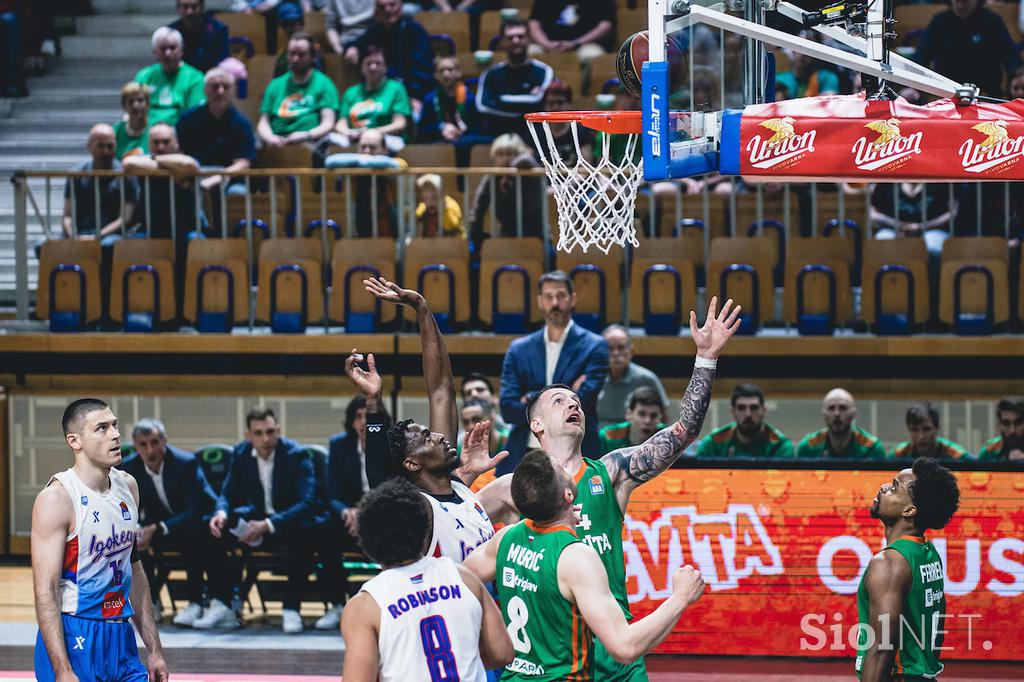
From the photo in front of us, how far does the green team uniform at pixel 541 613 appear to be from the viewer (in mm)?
4797

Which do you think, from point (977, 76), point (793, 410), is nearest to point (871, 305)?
point (793, 410)

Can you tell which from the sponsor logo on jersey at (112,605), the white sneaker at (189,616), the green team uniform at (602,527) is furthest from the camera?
the white sneaker at (189,616)

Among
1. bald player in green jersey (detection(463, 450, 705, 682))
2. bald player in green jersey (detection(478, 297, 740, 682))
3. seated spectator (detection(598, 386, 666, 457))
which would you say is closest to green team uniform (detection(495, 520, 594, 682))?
bald player in green jersey (detection(463, 450, 705, 682))

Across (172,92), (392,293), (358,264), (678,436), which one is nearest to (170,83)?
(172,92)

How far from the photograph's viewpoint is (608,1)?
13633 millimetres

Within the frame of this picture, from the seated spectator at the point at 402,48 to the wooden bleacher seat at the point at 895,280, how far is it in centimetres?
466

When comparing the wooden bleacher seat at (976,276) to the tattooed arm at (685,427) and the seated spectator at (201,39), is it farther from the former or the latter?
the seated spectator at (201,39)

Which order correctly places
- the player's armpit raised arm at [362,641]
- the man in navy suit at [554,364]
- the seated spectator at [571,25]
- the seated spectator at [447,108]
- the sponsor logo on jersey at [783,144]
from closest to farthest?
the player's armpit raised arm at [362,641] < the sponsor logo on jersey at [783,144] < the man in navy suit at [554,364] < the seated spectator at [447,108] < the seated spectator at [571,25]

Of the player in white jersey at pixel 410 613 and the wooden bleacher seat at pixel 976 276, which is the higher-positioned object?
the wooden bleacher seat at pixel 976 276

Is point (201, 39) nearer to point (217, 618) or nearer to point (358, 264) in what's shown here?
point (358, 264)

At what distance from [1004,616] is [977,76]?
5562 mm

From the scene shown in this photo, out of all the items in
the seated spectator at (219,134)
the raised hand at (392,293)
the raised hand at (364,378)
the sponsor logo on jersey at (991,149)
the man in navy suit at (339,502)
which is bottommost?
the man in navy suit at (339,502)

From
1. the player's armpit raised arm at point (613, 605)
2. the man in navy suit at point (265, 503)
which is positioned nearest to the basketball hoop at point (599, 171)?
the player's armpit raised arm at point (613, 605)

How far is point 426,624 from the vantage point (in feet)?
14.4
